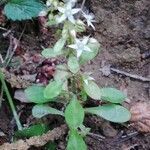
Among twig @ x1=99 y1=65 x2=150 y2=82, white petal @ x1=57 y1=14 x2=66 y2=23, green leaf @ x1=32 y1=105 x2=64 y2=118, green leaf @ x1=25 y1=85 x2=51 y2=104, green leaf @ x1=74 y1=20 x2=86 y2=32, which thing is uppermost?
white petal @ x1=57 y1=14 x2=66 y2=23

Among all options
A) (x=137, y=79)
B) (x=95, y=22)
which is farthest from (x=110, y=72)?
(x=95, y=22)

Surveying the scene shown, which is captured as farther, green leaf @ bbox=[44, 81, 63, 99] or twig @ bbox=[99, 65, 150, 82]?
twig @ bbox=[99, 65, 150, 82]

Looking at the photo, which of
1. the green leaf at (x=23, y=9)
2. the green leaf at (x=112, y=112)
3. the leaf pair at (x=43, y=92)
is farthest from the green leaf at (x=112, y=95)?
the green leaf at (x=23, y=9)

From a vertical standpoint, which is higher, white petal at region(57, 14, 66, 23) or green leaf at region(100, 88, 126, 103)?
white petal at region(57, 14, 66, 23)

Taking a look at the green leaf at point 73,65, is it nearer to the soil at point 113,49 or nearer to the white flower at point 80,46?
the white flower at point 80,46

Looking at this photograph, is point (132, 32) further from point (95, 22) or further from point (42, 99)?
point (42, 99)

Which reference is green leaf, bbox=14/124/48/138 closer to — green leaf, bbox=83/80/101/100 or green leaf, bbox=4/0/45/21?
green leaf, bbox=83/80/101/100

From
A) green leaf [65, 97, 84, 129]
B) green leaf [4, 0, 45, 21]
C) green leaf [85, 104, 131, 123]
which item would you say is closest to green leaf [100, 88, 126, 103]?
green leaf [85, 104, 131, 123]
